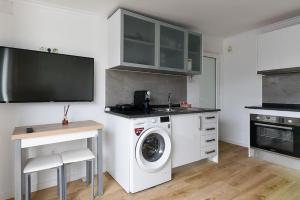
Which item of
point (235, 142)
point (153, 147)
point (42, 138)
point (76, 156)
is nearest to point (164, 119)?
point (153, 147)

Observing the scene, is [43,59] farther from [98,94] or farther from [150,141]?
[150,141]

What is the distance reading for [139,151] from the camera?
2021 mm

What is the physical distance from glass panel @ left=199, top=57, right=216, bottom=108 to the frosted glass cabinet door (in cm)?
163

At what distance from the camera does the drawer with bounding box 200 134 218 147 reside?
8.85ft

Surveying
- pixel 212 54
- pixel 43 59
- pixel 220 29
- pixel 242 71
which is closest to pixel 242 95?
pixel 242 71

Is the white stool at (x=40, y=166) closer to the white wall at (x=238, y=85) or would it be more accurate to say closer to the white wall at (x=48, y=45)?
the white wall at (x=48, y=45)

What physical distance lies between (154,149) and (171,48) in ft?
4.91

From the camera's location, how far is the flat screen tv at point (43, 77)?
6.08 ft

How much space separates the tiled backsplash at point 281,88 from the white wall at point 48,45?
112 inches

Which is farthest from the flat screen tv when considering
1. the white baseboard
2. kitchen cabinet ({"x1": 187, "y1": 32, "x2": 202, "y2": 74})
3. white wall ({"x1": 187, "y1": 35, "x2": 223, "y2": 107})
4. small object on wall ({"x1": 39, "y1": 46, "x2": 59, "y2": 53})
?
the white baseboard

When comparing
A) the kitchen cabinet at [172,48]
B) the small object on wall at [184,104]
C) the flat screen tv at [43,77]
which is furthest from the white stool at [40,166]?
the small object on wall at [184,104]

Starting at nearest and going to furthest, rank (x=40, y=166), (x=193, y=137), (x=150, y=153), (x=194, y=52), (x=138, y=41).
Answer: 1. (x=40, y=166)
2. (x=150, y=153)
3. (x=138, y=41)
4. (x=193, y=137)
5. (x=194, y=52)

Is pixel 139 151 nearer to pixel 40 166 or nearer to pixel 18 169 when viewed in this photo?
pixel 40 166

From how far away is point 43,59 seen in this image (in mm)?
2027
